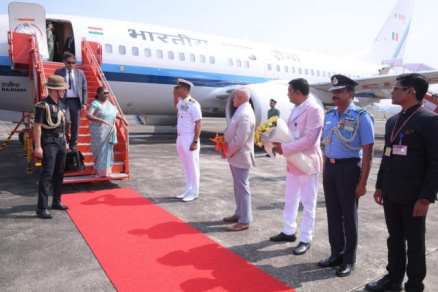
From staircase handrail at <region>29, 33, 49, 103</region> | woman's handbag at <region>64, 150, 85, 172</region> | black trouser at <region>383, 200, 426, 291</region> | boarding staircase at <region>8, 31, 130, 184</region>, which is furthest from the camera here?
staircase handrail at <region>29, 33, 49, 103</region>

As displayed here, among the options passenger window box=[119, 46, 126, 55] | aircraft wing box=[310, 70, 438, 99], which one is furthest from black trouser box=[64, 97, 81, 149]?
aircraft wing box=[310, 70, 438, 99]

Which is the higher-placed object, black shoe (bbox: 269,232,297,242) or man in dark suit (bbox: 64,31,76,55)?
man in dark suit (bbox: 64,31,76,55)

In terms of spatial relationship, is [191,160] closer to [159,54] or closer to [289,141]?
[289,141]

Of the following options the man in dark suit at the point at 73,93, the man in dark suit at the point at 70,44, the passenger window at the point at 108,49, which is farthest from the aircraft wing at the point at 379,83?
the man in dark suit at the point at 73,93

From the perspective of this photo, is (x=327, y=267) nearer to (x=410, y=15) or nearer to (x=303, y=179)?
(x=303, y=179)

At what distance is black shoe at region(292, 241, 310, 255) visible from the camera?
3650mm

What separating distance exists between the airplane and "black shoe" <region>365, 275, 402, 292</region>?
7.90 metres

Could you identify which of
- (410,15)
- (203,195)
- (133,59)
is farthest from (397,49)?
(203,195)

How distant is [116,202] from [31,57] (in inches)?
177

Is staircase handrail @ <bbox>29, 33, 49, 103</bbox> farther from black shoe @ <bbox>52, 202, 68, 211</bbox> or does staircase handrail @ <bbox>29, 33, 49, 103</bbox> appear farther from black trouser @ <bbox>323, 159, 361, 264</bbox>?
black trouser @ <bbox>323, 159, 361, 264</bbox>

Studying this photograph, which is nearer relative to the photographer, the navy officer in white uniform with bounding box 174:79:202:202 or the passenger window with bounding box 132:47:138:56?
the navy officer in white uniform with bounding box 174:79:202:202

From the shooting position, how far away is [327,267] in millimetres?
3387

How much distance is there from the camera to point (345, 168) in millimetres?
3188

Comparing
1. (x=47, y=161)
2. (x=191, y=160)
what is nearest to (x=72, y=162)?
(x=47, y=161)
